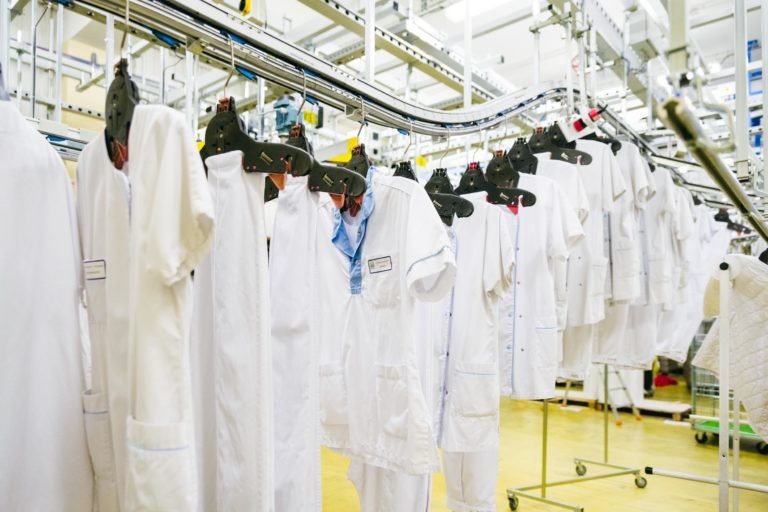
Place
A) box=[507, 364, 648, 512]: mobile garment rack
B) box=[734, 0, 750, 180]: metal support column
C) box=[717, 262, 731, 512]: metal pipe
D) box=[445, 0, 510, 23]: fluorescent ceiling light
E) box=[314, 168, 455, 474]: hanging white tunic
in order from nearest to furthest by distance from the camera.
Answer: box=[314, 168, 455, 474]: hanging white tunic
box=[734, 0, 750, 180]: metal support column
box=[717, 262, 731, 512]: metal pipe
box=[507, 364, 648, 512]: mobile garment rack
box=[445, 0, 510, 23]: fluorescent ceiling light

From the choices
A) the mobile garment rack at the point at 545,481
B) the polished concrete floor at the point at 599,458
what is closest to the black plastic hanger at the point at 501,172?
the mobile garment rack at the point at 545,481

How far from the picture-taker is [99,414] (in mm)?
1053

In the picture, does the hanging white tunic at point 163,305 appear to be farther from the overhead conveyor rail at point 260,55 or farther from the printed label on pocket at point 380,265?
the printed label on pocket at point 380,265

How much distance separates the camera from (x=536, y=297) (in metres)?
2.29

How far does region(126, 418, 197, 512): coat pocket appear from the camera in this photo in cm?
88

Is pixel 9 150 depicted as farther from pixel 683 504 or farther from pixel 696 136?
pixel 683 504

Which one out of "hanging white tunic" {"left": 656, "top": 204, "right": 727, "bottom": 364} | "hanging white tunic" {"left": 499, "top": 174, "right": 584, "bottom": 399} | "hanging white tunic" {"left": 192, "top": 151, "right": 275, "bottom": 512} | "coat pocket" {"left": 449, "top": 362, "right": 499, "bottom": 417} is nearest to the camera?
"hanging white tunic" {"left": 192, "top": 151, "right": 275, "bottom": 512}

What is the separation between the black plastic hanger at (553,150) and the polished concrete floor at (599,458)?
7.39 ft

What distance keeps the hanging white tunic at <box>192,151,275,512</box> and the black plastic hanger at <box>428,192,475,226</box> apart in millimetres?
808

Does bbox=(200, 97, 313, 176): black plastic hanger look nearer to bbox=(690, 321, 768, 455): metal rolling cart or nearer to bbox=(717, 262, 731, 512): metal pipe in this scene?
bbox=(717, 262, 731, 512): metal pipe

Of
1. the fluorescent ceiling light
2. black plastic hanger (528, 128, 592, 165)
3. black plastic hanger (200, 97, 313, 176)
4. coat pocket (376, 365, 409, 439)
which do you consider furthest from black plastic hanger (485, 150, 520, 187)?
the fluorescent ceiling light

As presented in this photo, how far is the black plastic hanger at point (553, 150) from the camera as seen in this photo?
2471 mm

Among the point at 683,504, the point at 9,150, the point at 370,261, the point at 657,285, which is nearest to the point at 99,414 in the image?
the point at 9,150

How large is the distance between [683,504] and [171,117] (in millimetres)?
3959
